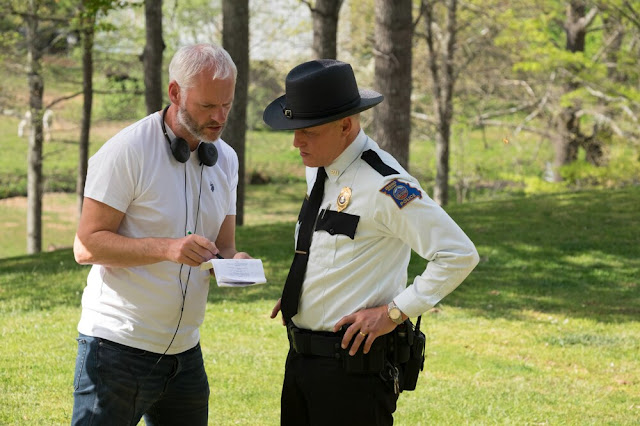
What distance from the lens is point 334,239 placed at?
3.27m

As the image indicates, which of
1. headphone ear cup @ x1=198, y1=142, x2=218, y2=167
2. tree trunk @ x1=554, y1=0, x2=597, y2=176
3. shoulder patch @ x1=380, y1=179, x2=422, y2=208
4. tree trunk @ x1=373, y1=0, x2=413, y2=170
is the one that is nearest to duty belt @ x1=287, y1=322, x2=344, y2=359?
shoulder patch @ x1=380, y1=179, x2=422, y2=208

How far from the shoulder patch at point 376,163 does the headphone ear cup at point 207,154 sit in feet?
2.07

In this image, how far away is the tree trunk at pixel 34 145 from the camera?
2180 cm

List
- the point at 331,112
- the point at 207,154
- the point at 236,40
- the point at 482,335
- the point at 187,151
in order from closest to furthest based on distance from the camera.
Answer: the point at 331,112 → the point at 187,151 → the point at 207,154 → the point at 482,335 → the point at 236,40

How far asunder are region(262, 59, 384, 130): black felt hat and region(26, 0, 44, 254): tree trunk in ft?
63.4

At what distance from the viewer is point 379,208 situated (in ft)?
10.4

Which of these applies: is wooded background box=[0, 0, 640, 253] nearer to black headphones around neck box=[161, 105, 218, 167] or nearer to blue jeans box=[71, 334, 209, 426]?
black headphones around neck box=[161, 105, 218, 167]

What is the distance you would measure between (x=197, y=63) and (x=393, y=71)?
9438 millimetres

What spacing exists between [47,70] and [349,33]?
9811 millimetres

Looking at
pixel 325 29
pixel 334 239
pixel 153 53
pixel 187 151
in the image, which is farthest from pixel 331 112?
pixel 153 53

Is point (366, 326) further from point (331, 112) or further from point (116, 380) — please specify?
point (116, 380)

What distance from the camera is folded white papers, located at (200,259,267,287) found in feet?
10.1

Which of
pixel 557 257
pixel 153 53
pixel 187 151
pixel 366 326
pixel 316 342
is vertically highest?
pixel 187 151

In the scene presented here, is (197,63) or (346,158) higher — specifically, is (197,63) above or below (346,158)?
above
